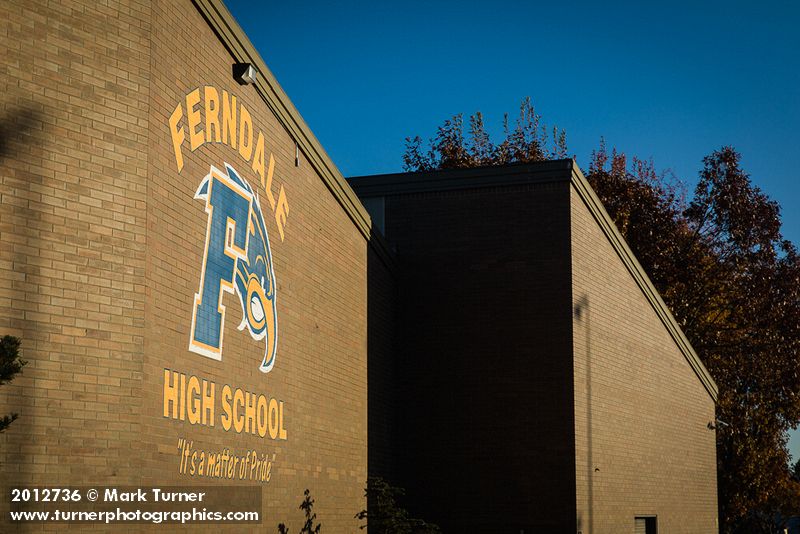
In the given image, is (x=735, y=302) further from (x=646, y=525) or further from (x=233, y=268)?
(x=233, y=268)

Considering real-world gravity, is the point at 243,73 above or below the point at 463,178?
below

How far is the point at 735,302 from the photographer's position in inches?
1521

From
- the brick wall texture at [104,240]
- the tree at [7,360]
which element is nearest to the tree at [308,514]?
the brick wall texture at [104,240]

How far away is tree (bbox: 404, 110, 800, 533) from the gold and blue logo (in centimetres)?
2572

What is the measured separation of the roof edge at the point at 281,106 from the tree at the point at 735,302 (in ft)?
73.1

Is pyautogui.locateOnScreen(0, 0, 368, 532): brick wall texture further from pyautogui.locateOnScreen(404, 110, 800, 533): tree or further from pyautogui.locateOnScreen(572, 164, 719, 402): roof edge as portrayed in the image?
pyautogui.locateOnScreen(404, 110, 800, 533): tree

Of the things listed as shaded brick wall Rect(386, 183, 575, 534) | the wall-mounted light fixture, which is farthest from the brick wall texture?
shaded brick wall Rect(386, 183, 575, 534)

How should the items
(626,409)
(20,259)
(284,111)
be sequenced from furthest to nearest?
(626,409) → (284,111) → (20,259)

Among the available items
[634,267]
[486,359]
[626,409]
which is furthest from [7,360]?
[634,267]

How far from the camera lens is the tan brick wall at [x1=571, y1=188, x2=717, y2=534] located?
2053 centimetres

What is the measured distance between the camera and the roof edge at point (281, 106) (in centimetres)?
1391

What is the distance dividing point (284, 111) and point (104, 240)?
5362 mm

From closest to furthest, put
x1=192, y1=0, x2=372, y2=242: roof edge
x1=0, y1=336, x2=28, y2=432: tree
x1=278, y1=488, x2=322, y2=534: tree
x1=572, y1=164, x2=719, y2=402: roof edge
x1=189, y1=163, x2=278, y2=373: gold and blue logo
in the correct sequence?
x1=0, y1=336, x2=28, y2=432: tree
x1=189, y1=163, x2=278, y2=373: gold and blue logo
x1=192, y1=0, x2=372, y2=242: roof edge
x1=278, y1=488, x2=322, y2=534: tree
x1=572, y1=164, x2=719, y2=402: roof edge

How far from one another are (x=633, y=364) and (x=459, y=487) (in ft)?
18.5
